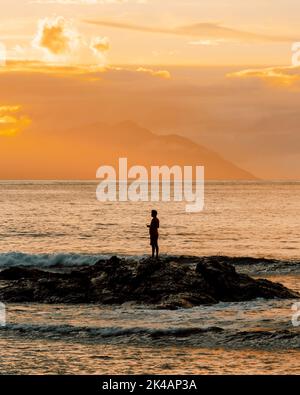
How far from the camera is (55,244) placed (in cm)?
5919

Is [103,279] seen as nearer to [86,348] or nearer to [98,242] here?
[86,348]

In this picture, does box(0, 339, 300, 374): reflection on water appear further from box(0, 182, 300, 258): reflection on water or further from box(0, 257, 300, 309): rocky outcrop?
box(0, 182, 300, 258): reflection on water

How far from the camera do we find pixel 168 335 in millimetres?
24016

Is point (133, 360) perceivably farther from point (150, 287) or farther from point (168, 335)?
point (150, 287)

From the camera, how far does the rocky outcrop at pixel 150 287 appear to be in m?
29.5

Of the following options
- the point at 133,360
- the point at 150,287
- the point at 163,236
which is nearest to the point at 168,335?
the point at 133,360

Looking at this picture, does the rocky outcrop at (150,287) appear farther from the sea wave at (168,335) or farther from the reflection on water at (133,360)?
the reflection on water at (133,360)

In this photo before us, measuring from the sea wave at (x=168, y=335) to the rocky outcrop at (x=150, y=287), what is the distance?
413 cm

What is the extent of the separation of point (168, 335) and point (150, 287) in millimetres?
6012

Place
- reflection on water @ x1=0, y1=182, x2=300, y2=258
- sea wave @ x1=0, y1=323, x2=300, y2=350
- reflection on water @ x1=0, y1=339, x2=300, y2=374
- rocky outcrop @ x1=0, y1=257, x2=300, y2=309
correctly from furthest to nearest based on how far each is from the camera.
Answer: reflection on water @ x1=0, y1=182, x2=300, y2=258 → rocky outcrop @ x1=0, y1=257, x2=300, y2=309 → sea wave @ x1=0, y1=323, x2=300, y2=350 → reflection on water @ x1=0, y1=339, x2=300, y2=374

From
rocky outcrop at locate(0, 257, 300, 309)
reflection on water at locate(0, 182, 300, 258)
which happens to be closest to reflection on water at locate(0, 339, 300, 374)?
rocky outcrop at locate(0, 257, 300, 309)

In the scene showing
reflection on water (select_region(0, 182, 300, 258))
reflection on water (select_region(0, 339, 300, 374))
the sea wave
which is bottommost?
reflection on water (select_region(0, 339, 300, 374))

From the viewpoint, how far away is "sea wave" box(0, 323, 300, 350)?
23078 mm

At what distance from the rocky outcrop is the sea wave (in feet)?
13.6
